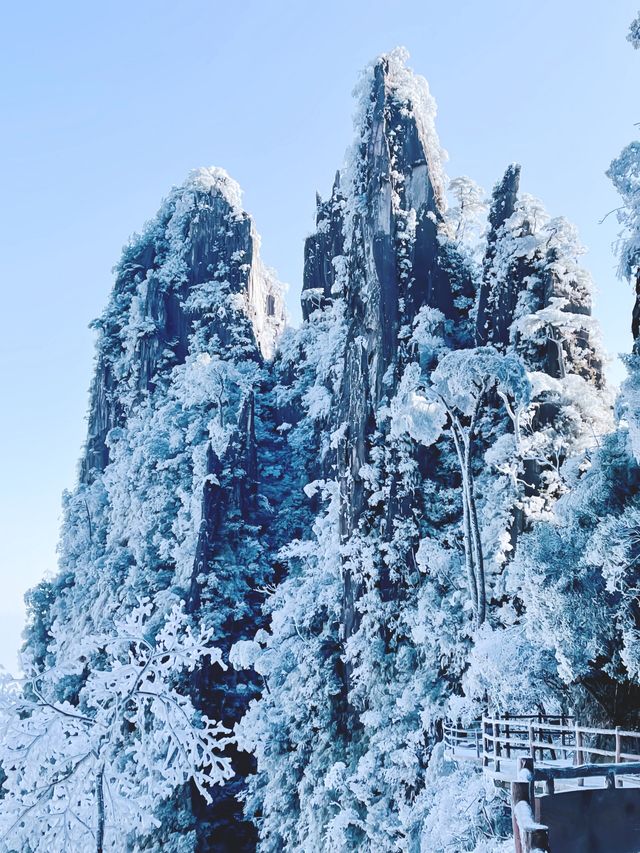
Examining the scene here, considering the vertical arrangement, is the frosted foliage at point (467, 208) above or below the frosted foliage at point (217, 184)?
below

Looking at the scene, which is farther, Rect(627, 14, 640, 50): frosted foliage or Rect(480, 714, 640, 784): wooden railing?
Rect(627, 14, 640, 50): frosted foliage

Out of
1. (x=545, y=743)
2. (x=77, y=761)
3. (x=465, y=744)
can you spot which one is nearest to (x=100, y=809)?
(x=77, y=761)

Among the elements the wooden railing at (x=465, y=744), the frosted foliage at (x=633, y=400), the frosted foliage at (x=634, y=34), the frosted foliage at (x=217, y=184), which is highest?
the frosted foliage at (x=217, y=184)

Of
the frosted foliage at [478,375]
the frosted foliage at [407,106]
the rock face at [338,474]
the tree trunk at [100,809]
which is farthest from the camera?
the frosted foliage at [407,106]

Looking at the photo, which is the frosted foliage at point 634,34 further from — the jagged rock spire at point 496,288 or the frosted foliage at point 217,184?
the frosted foliage at point 217,184

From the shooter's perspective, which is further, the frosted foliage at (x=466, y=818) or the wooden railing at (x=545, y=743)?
the frosted foliage at (x=466, y=818)

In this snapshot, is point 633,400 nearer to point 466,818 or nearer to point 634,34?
point 634,34

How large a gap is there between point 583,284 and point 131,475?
29615 mm

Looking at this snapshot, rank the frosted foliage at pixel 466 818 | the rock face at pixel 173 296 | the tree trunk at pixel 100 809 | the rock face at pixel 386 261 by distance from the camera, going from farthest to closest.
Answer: the rock face at pixel 173 296
the rock face at pixel 386 261
the frosted foliage at pixel 466 818
the tree trunk at pixel 100 809

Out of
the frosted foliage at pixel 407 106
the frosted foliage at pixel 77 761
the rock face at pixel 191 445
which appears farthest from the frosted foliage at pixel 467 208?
the frosted foliage at pixel 77 761

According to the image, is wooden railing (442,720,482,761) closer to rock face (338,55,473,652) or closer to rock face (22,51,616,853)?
rock face (22,51,616,853)

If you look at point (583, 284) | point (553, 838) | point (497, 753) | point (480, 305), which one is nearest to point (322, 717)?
point (497, 753)

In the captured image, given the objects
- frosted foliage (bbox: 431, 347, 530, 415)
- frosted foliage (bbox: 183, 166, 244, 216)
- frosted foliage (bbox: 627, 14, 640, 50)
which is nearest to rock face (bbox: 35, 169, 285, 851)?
frosted foliage (bbox: 183, 166, 244, 216)

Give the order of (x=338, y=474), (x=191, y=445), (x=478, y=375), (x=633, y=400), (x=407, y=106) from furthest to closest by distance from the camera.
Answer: (x=191, y=445), (x=407, y=106), (x=338, y=474), (x=478, y=375), (x=633, y=400)
